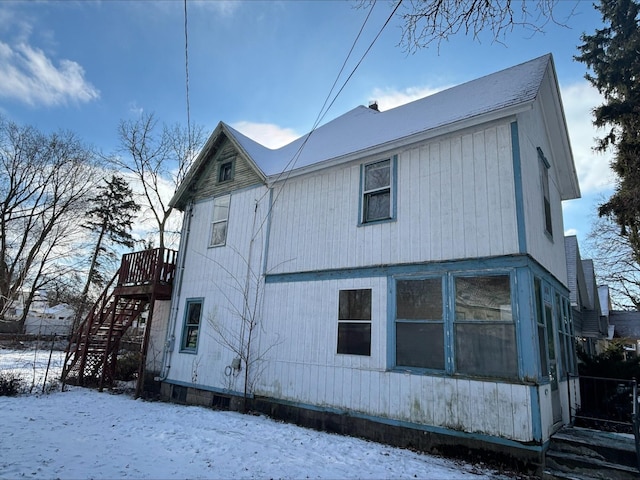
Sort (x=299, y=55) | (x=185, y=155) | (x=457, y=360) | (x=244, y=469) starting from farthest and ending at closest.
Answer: (x=185, y=155)
(x=299, y=55)
(x=457, y=360)
(x=244, y=469)

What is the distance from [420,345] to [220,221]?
721 cm

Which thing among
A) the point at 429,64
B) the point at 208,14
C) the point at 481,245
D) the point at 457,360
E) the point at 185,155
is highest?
the point at 185,155

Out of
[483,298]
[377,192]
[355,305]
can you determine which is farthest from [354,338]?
[377,192]

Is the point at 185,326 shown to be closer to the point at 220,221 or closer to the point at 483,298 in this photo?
the point at 220,221

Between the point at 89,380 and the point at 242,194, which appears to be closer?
the point at 242,194

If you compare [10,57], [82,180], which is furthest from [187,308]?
[82,180]

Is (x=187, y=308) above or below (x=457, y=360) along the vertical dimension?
above

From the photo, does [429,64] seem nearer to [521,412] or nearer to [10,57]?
[521,412]

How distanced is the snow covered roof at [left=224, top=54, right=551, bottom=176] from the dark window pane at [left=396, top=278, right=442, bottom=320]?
296 cm

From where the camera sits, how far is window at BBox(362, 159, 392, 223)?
7.96 metres

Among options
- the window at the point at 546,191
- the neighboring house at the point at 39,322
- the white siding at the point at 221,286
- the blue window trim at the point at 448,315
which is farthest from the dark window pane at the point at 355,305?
the neighboring house at the point at 39,322

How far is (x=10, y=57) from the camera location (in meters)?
11.3

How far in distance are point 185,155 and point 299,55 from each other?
18.5 metres

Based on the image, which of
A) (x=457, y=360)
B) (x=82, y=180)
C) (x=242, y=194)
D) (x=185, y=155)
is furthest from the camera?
(x=82, y=180)
